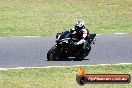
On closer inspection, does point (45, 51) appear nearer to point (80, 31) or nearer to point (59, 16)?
point (80, 31)

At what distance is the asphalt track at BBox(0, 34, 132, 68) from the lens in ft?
59.2

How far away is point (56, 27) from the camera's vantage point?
2705 cm

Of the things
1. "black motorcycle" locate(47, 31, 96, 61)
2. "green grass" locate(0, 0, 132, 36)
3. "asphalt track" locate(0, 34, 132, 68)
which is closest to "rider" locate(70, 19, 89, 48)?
"black motorcycle" locate(47, 31, 96, 61)

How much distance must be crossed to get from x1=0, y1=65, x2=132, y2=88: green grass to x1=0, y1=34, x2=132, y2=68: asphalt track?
115cm

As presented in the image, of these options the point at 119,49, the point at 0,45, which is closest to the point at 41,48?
the point at 0,45

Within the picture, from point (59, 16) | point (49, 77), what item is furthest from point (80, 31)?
point (59, 16)

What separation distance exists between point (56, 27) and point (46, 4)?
23.6 feet

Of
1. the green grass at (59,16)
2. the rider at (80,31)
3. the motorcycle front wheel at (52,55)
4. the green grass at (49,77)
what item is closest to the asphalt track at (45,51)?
the motorcycle front wheel at (52,55)

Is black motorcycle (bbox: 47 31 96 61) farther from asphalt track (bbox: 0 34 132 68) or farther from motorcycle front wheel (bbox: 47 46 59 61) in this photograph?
asphalt track (bbox: 0 34 132 68)

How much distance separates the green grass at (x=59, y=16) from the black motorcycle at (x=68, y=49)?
6108mm

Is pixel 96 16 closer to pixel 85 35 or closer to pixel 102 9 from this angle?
pixel 102 9

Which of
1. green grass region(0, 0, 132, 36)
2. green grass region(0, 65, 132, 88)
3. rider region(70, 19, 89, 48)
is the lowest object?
green grass region(0, 0, 132, 36)

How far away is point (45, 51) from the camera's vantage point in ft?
66.4

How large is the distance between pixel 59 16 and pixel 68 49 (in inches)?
476
